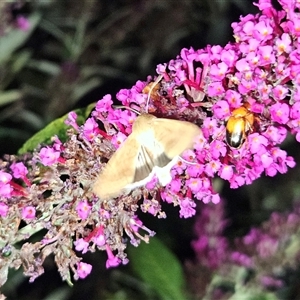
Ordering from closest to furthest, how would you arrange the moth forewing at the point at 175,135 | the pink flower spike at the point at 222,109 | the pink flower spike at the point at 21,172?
the moth forewing at the point at 175,135, the pink flower spike at the point at 222,109, the pink flower spike at the point at 21,172

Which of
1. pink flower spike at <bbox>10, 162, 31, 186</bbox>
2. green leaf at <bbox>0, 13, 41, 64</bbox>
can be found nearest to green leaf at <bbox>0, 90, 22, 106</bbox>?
green leaf at <bbox>0, 13, 41, 64</bbox>

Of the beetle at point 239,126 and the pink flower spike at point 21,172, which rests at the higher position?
the pink flower spike at point 21,172

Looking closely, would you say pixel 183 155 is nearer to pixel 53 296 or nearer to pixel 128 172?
pixel 128 172

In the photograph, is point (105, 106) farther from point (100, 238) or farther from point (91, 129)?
point (100, 238)

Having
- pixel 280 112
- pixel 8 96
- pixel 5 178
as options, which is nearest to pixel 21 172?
pixel 5 178

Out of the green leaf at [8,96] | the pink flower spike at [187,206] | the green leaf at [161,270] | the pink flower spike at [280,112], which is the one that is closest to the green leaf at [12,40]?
the green leaf at [8,96]

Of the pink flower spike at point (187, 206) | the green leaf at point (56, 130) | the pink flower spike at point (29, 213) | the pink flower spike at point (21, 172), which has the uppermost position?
the green leaf at point (56, 130)

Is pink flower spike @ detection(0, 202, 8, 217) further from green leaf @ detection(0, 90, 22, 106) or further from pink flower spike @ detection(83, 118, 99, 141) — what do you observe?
green leaf @ detection(0, 90, 22, 106)

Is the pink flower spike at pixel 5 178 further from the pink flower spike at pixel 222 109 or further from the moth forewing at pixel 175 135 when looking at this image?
the pink flower spike at pixel 222 109
